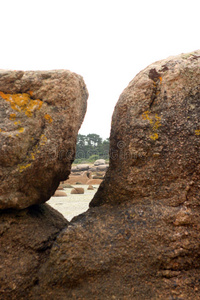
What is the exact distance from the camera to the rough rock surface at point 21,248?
2.44m

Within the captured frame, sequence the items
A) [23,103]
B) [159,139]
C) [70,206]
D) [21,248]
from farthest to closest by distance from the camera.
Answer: [70,206], [23,103], [159,139], [21,248]

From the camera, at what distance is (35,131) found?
2.86m

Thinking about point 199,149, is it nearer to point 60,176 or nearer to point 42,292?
point 60,176

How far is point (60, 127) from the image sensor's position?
9.53ft

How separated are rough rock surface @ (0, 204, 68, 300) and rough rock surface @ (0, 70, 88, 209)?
0.19 metres

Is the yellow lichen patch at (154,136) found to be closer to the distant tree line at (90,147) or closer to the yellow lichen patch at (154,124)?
the yellow lichen patch at (154,124)

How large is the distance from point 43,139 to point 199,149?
1752mm

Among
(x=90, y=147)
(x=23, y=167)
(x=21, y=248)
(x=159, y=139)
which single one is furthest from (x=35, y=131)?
(x=90, y=147)

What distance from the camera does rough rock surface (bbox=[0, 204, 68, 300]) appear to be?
244cm

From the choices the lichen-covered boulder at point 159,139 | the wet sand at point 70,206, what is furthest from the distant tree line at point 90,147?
the lichen-covered boulder at point 159,139

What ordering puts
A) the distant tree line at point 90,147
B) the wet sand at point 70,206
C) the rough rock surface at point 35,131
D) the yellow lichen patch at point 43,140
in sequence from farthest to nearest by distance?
the distant tree line at point 90,147 < the wet sand at point 70,206 < the yellow lichen patch at point 43,140 < the rough rock surface at point 35,131

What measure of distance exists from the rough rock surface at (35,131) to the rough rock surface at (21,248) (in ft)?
0.62

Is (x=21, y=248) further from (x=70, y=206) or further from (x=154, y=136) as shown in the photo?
(x=70, y=206)

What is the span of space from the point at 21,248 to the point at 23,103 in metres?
1.66
